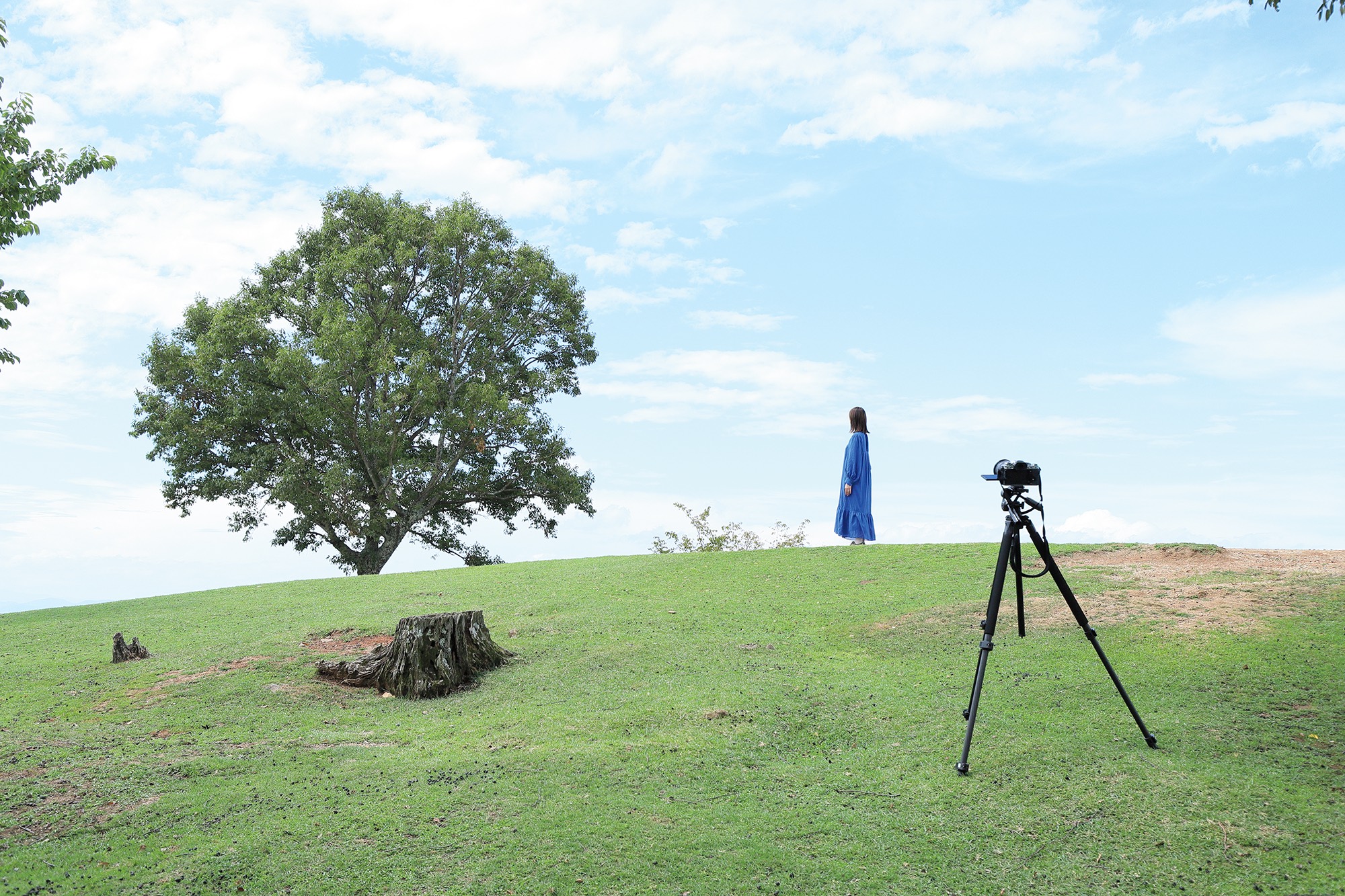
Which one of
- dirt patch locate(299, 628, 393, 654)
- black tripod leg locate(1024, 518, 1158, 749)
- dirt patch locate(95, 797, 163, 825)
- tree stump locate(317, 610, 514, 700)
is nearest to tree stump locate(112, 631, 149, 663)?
dirt patch locate(299, 628, 393, 654)

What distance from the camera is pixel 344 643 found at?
1316cm

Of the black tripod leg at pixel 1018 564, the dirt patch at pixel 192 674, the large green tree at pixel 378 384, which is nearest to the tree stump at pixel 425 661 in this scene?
the dirt patch at pixel 192 674

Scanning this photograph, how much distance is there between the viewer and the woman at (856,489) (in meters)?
16.9

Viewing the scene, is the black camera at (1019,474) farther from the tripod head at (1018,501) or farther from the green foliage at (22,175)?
the green foliage at (22,175)

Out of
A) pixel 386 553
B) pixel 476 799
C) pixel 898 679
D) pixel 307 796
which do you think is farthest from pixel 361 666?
pixel 386 553

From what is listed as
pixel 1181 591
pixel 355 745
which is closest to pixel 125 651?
pixel 355 745

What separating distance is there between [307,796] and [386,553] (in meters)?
21.8

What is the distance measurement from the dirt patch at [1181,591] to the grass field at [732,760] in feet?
0.28

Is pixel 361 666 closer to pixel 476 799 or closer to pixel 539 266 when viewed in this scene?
pixel 476 799

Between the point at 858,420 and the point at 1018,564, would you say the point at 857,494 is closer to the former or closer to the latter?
the point at 858,420

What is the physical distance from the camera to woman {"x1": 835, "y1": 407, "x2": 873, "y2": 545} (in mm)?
16938

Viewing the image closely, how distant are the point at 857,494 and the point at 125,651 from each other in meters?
12.6

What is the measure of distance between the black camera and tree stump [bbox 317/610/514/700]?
6917 millimetres

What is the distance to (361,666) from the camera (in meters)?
11.3
